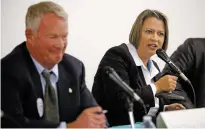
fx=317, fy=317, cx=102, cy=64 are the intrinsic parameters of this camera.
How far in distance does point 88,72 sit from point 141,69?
0.39 metres

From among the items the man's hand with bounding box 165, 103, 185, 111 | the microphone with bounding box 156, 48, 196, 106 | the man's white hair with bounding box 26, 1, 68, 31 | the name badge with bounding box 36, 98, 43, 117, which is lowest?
the man's hand with bounding box 165, 103, 185, 111

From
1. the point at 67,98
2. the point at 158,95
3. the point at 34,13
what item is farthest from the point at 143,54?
the point at 34,13

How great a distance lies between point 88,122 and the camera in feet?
Result: 3.98

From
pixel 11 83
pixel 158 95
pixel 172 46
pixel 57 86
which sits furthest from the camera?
pixel 172 46

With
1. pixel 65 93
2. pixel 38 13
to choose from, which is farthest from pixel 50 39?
pixel 65 93

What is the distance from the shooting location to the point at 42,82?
1301 millimetres

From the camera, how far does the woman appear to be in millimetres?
1659

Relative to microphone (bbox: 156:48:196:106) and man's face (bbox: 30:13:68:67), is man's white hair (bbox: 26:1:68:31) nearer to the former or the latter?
man's face (bbox: 30:13:68:67)

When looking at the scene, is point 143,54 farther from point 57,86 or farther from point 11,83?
point 11,83

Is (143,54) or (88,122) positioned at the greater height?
(143,54)

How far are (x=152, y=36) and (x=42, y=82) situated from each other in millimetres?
807

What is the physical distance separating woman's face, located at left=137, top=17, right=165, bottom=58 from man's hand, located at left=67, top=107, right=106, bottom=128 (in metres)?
0.72

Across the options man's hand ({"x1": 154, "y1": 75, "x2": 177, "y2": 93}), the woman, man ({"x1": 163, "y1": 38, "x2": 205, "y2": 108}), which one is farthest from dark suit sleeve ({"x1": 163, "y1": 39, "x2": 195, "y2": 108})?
man's hand ({"x1": 154, "y1": 75, "x2": 177, "y2": 93})

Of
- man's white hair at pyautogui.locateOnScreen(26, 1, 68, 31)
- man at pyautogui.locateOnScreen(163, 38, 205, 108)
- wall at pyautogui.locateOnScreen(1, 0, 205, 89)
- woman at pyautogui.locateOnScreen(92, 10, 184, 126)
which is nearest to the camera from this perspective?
man's white hair at pyautogui.locateOnScreen(26, 1, 68, 31)
